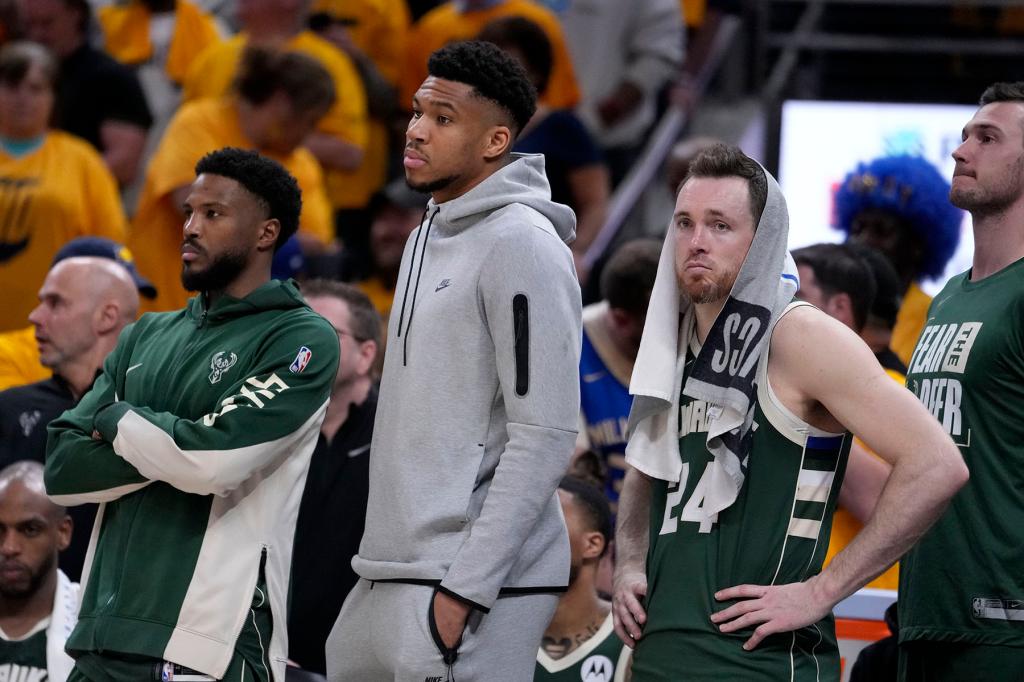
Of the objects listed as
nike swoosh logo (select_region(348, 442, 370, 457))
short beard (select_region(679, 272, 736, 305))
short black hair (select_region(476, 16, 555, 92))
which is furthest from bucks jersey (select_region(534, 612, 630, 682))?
short black hair (select_region(476, 16, 555, 92))

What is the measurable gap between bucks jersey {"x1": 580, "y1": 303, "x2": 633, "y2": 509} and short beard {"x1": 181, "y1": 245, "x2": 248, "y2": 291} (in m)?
2.30

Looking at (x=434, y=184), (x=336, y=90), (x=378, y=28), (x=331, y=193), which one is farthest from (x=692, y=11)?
(x=434, y=184)

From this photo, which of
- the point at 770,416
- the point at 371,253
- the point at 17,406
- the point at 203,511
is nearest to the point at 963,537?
the point at 770,416

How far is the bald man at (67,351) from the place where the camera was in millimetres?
5586

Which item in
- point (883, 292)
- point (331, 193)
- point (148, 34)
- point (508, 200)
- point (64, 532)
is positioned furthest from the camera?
point (148, 34)

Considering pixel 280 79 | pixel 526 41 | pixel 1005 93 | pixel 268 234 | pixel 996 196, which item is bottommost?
pixel 268 234

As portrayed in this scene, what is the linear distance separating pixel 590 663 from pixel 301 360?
1.63 metres

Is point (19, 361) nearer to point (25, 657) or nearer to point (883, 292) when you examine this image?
point (25, 657)

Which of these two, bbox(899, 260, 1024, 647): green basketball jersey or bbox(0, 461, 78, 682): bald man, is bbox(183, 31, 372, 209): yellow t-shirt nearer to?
bbox(0, 461, 78, 682): bald man

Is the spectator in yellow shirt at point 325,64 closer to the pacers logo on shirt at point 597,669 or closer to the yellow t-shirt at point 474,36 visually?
the yellow t-shirt at point 474,36

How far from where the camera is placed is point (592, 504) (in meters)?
5.32

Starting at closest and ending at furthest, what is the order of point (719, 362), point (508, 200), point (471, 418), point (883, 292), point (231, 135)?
point (719, 362) < point (471, 418) < point (508, 200) < point (883, 292) < point (231, 135)

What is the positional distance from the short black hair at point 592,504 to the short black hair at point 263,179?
1.46 metres

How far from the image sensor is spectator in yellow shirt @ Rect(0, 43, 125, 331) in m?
7.56
